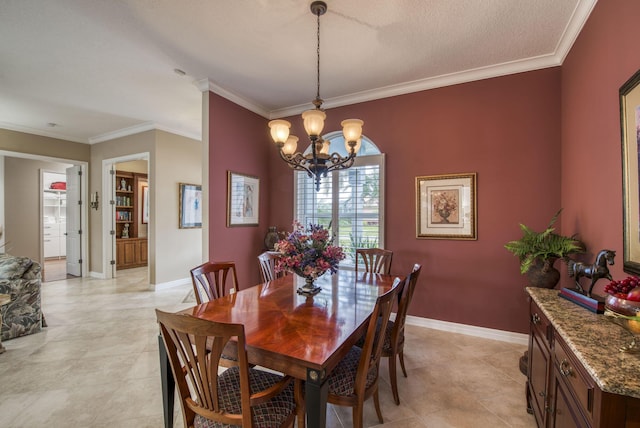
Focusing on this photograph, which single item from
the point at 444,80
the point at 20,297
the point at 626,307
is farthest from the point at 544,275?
the point at 20,297

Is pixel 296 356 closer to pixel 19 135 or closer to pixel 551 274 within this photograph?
pixel 551 274

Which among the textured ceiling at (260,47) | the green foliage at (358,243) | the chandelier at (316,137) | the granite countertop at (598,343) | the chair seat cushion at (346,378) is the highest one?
the textured ceiling at (260,47)

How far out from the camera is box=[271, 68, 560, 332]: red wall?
2934mm

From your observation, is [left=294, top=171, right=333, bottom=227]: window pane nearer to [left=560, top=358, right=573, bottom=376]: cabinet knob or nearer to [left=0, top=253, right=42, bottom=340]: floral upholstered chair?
[left=560, top=358, right=573, bottom=376]: cabinet knob

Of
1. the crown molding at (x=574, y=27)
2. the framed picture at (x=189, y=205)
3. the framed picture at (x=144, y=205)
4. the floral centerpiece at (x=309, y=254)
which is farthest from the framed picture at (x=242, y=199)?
the framed picture at (x=144, y=205)

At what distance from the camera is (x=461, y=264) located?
3240mm

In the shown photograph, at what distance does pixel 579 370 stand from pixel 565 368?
6.9 inches

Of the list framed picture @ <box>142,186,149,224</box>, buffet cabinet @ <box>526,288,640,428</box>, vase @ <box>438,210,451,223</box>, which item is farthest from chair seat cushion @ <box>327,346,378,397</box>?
framed picture @ <box>142,186,149,224</box>

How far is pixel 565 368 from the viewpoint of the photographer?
1186 millimetres

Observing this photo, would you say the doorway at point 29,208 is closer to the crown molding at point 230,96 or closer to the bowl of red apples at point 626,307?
the crown molding at point 230,96

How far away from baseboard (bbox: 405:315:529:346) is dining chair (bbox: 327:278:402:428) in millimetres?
2039

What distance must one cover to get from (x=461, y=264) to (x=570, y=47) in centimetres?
233

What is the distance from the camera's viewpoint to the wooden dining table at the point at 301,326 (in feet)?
3.93

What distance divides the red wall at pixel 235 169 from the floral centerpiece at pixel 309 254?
176 cm
